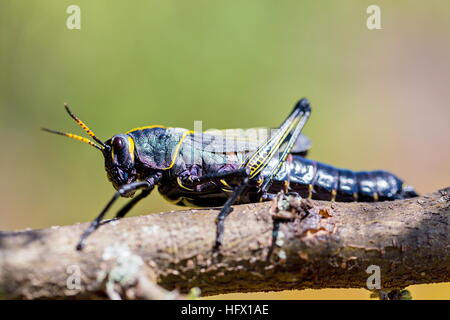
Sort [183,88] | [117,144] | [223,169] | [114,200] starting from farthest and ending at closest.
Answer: [183,88] < [223,169] < [117,144] < [114,200]

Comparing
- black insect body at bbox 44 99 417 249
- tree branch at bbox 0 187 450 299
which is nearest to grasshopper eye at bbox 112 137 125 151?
black insect body at bbox 44 99 417 249

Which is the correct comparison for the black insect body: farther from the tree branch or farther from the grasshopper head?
the tree branch

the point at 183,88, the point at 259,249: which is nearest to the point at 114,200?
the point at 259,249

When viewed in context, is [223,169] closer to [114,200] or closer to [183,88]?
[114,200]

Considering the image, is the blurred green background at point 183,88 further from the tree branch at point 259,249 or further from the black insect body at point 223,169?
the tree branch at point 259,249

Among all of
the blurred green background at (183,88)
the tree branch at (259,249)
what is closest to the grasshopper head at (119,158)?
the tree branch at (259,249)

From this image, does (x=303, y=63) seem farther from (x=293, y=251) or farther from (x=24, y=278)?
(x=24, y=278)
